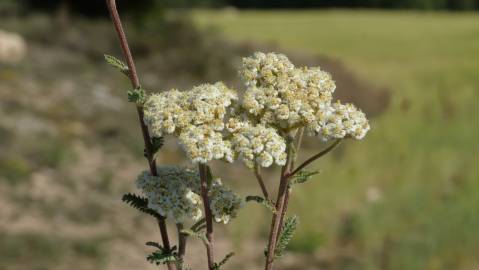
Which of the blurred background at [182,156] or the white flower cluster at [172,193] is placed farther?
the blurred background at [182,156]

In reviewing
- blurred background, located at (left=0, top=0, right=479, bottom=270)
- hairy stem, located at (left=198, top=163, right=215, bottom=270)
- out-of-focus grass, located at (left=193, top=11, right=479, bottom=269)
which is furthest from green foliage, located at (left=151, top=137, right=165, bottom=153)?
out-of-focus grass, located at (left=193, top=11, right=479, bottom=269)

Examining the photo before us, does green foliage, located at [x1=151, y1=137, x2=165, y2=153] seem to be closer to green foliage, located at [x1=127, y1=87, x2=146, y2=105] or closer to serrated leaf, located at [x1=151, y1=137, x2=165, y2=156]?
serrated leaf, located at [x1=151, y1=137, x2=165, y2=156]

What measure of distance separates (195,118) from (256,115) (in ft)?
0.53

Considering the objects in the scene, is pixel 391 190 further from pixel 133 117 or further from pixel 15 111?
pixel 15 111

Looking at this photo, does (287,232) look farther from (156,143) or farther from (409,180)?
(409,180)

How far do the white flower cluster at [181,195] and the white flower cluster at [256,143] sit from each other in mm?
184

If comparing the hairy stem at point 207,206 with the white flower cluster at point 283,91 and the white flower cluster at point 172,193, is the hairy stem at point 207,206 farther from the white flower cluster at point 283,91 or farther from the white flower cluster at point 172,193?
the white flower cluster at point 283,91

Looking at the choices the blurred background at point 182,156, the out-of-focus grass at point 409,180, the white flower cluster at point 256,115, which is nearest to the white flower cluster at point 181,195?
the white flower cluster at point 256,115

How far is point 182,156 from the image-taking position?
37.7ft

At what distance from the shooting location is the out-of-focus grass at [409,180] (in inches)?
328

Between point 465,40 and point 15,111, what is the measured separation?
1588 cm

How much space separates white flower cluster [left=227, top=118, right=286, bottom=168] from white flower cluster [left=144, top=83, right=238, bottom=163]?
0.10 feet

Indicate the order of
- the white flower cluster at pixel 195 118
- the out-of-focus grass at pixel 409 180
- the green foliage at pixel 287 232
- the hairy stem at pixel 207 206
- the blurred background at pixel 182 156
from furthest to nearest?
the out-of-focus grass at pixel 409 180, the blurred background at pixel 182 156, the green foliage at pixel 287 232, the hairy stem at pixel 207 206, the white flower cluster at pixel 195 118

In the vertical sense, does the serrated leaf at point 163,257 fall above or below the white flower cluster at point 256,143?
below
